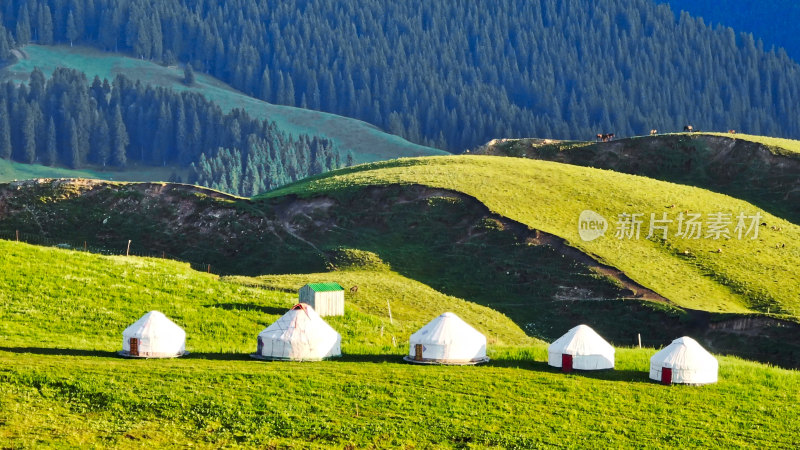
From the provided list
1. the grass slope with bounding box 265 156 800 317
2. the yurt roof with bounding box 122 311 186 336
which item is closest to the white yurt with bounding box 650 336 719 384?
the yurt roof with bounding box 122 311 186 336

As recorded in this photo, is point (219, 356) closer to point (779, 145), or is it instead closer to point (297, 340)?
point (297, 340)

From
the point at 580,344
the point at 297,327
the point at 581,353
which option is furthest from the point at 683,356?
the point at 297,327

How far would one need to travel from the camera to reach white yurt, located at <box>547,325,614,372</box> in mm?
52156

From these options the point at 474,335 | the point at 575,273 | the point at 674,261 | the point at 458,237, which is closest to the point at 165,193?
the point at 458,237

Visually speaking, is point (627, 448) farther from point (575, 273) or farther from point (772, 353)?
point (575, 273)

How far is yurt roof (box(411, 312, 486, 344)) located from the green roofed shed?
15.2 meters

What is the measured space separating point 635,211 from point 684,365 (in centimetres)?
5696

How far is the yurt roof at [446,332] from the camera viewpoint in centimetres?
5388

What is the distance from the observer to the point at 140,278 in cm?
7269

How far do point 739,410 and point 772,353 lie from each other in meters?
31.4

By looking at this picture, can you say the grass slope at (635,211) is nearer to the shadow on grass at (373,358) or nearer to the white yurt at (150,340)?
the shadow on grass at (373,358)

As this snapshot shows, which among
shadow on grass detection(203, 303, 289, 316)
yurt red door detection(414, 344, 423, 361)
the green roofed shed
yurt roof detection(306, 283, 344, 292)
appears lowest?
yurt red door detection(414, 344, 423, 361)

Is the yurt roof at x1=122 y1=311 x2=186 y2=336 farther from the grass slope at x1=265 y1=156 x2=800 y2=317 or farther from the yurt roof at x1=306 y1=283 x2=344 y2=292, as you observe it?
the grass slope at x1=265 y1=156 x2=800 y2=317

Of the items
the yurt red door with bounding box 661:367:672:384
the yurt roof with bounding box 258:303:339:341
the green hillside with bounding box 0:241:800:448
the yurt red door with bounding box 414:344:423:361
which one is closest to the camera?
the green hillside with bounding box 0:241:800:448
